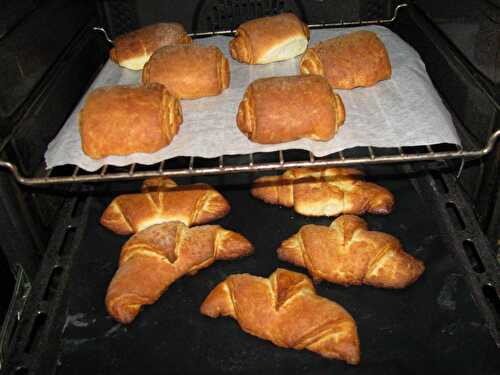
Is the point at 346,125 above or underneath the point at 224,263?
above

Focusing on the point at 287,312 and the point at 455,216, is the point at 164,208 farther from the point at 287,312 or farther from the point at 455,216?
the point at 455,216

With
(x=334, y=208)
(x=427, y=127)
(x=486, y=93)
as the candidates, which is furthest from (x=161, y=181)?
(x=486, y=93)

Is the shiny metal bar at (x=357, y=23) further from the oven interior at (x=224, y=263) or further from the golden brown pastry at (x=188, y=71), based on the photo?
the golden brown pastry at (x=188, y=71)

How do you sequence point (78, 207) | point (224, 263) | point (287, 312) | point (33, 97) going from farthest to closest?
point (78, 207)
point (224, 263)
point (33, 97)
point (287, 312)

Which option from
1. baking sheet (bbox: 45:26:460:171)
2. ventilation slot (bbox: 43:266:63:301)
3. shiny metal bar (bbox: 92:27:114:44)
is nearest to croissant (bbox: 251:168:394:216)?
baking sheet (bbox: 45:26:460:171)

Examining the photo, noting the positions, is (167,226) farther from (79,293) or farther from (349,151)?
(349,151)

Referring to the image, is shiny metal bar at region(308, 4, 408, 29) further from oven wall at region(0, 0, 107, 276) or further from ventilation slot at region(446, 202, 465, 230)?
oven wall at region(0, 0, 107, 276)

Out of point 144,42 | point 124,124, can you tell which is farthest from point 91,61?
point 124,124
